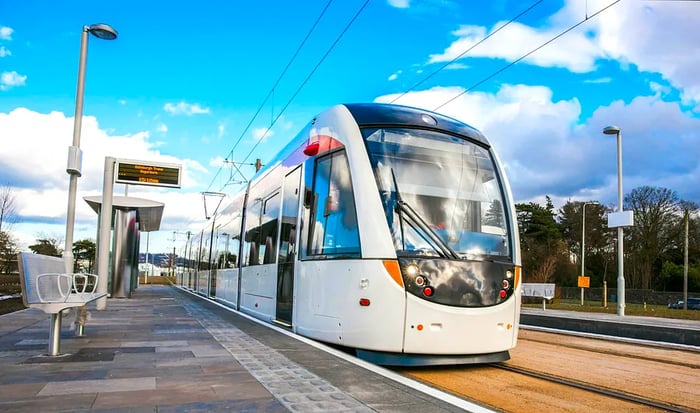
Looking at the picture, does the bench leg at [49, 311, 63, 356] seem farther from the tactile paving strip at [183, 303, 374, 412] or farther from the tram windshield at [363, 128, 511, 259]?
the tram windshield at [363, 128, 511, 259]

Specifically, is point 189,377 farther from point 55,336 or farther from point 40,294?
point 40,294

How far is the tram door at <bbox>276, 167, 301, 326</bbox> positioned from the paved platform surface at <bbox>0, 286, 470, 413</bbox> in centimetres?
97

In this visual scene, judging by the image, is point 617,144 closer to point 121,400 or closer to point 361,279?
point 361,279

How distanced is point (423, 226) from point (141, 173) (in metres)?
12.6

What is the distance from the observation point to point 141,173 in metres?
17.2

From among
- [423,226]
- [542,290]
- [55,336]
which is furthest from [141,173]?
[542,290]

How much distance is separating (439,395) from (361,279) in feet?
7.21

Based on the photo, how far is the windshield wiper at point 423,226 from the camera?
6815 mm

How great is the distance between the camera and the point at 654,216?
51.8 metres

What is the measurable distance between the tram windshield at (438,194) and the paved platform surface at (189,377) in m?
1.83

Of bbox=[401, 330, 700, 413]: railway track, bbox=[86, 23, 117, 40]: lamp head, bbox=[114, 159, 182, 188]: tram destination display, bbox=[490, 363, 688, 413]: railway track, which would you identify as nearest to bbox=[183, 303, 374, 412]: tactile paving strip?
bbox=[401, 330, 700, 413]: railway track

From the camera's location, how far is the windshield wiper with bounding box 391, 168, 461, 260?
682cm

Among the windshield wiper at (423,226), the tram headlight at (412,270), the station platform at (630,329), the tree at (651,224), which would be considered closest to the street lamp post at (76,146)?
the windshield wiper at (423,226)

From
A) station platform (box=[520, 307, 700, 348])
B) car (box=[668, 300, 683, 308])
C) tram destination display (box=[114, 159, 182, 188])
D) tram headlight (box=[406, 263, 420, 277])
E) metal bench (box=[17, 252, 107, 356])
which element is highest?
tram destination display (box=[114, 159, 182, 188])
